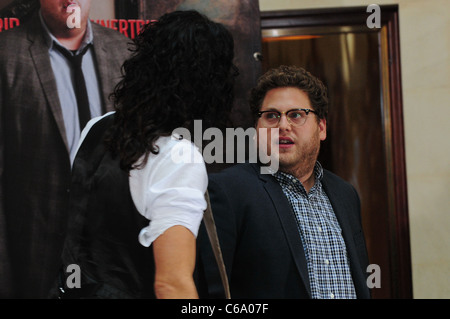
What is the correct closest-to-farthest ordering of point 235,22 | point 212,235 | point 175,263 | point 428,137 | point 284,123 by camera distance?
point 175,263 < point 212,235 < point 284,123 < point 235,22 < point 428,137

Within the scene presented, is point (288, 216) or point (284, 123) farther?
point (284, 123)

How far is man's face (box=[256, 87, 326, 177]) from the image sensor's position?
1845 mm

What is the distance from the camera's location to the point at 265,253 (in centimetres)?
167

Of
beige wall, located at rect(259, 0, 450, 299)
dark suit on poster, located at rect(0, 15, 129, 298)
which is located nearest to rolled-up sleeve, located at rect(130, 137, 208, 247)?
dark suit on poster, located at rect(0, 15, 129, 298)

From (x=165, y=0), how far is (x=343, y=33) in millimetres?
827

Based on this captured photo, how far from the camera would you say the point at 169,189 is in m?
1.33

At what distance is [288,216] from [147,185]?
0.57 metres

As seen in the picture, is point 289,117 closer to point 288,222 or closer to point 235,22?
point 288,222

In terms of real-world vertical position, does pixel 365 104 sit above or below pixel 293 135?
above

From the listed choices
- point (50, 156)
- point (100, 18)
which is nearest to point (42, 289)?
point (50, 156)

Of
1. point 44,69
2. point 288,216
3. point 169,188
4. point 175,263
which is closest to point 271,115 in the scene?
point 288,216

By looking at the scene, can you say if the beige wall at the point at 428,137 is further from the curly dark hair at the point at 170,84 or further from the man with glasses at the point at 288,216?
the curly dark hair at the point at 170,84

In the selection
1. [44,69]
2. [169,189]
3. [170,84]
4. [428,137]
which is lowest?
[169,189]
